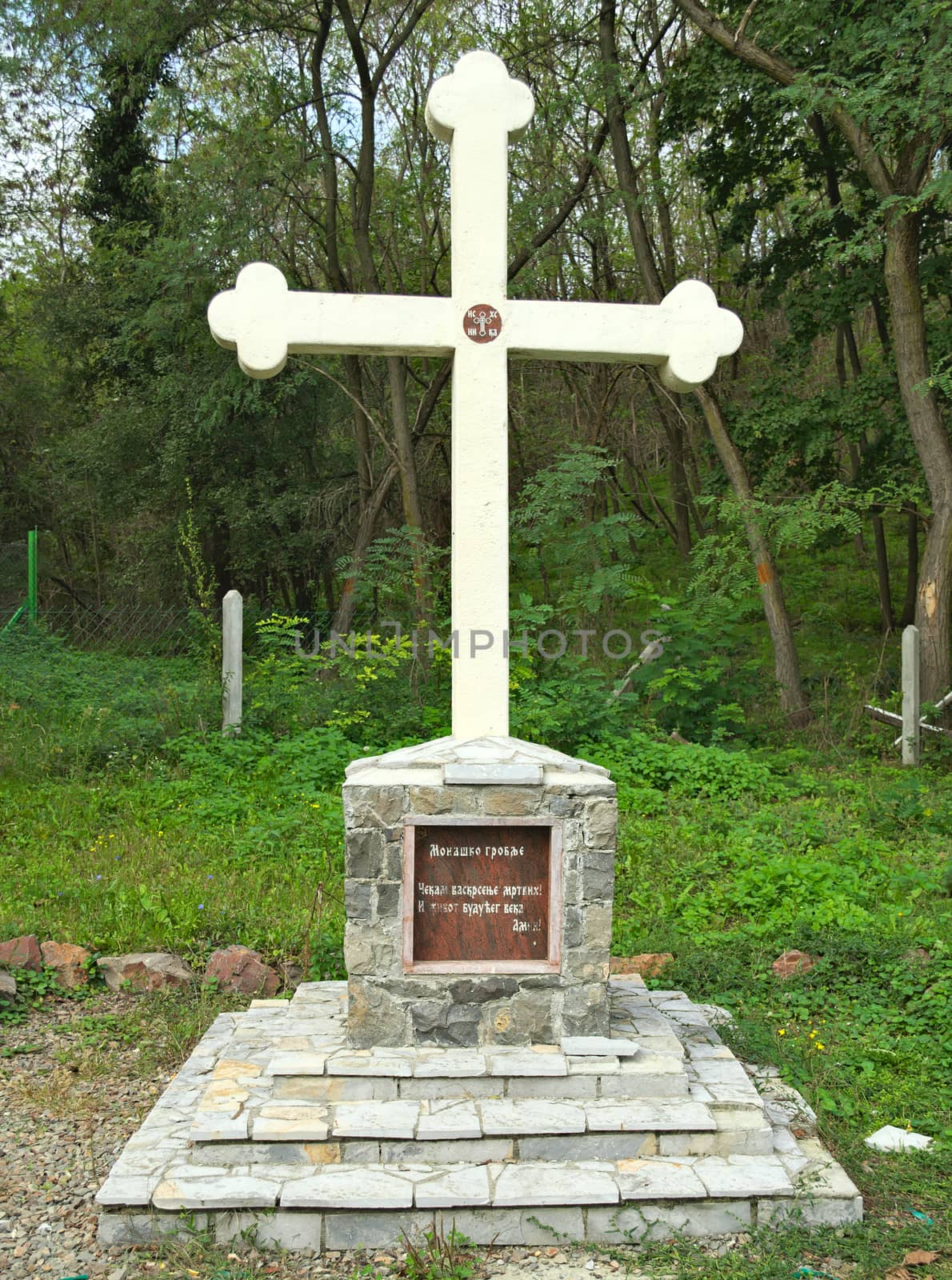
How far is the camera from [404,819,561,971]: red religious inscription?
427 centimetres

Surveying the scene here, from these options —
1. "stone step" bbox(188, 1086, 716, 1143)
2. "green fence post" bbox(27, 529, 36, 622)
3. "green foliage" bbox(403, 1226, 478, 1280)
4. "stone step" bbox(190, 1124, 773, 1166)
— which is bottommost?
"green foliage" bbox(403, 1226, 478, 1280)

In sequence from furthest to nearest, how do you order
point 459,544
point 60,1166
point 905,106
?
point 905,106 < point 459,544 < point 60,1166

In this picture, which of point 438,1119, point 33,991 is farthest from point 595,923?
point 33,991

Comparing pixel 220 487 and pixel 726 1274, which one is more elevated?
pixel 220 487

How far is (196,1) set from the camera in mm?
11836

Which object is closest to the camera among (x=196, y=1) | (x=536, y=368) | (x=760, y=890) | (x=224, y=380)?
(x=760, y=890)

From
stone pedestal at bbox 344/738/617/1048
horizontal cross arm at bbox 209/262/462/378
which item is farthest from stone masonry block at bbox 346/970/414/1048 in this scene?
horizontal cross arm at bbox 209/262/462/378

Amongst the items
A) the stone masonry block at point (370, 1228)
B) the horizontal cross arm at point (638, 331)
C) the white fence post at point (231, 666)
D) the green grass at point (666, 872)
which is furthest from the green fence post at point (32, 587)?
the stone masonry block at point (370, 1228)

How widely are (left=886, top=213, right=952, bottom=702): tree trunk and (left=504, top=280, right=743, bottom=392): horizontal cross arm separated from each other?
604 centimetres

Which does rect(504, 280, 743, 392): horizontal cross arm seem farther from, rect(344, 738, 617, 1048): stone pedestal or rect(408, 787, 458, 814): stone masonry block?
rect(408, 787, 458, 814): stone masonry block

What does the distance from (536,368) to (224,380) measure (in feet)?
21.7

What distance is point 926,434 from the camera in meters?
9.94

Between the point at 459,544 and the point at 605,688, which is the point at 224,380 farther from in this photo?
the point at 459,544

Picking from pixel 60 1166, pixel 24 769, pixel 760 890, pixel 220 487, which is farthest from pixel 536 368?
pixel 60 1166
